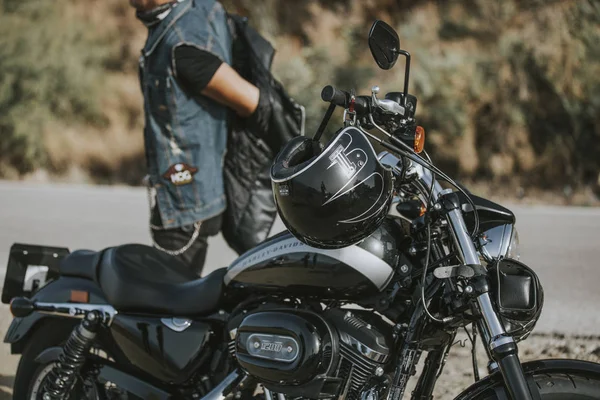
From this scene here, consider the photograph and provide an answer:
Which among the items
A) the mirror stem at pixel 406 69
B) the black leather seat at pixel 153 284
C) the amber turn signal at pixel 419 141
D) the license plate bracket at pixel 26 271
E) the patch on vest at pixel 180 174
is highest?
the mirror stem at pixel 406 69

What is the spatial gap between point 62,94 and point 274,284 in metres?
11.9

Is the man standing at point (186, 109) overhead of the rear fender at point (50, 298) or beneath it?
overhead

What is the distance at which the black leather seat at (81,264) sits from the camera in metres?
2.83

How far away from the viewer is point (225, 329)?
252 centimetres

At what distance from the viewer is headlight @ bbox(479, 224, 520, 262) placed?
2096mm

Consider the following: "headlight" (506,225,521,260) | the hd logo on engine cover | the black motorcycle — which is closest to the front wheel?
the black motorcycle

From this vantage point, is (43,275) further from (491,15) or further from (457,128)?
Answer: (491,15)

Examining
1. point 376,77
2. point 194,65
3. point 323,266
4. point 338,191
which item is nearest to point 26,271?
point 194,65

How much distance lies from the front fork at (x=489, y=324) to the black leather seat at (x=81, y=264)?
1389 mm

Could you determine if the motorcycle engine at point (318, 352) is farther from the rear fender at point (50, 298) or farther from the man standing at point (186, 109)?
the man standing at point (186, 109)

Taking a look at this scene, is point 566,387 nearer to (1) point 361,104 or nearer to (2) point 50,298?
(1) point 361,104

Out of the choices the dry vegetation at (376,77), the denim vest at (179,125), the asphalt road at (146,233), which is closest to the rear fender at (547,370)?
the denim vest at (179,125)

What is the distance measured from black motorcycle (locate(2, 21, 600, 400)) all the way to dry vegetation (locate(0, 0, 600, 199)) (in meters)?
8.16

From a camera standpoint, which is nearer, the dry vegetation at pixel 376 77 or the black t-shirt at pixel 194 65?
the black t-shirt at pixel 194 65
